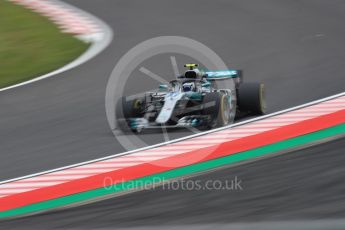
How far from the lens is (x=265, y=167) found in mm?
7883

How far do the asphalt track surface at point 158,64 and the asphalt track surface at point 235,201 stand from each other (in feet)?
0.19

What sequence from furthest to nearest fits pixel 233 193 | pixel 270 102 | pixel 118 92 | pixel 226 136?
1. pixel 118 92
2. pixel 270 102
3. pixel 226 136
4. pixel 233 193

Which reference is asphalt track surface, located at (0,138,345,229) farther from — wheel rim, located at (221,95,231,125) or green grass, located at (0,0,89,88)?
green grass, located at (0,0,89,88)

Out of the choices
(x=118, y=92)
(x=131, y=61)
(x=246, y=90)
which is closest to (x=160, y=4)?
(x=131, y=61)

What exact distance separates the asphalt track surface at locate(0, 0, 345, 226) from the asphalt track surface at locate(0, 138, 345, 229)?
0.19 ft

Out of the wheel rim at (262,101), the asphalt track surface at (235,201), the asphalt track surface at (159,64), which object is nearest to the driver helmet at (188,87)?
the asphalt track surface at (159,64)

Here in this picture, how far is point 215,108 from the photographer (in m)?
10.2

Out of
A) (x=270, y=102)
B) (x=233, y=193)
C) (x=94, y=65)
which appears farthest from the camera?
(x=94, y=65)

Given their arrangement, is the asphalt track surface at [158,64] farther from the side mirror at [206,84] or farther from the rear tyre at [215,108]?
the side mirror at [206,84]

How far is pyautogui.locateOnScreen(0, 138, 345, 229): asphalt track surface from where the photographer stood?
6.14m

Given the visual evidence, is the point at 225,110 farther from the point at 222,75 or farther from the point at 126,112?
the point at 126,112

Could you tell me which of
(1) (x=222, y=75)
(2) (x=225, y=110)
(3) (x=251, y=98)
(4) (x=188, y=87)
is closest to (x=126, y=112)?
(4) (x=188, y=87)

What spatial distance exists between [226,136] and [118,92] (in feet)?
11.6

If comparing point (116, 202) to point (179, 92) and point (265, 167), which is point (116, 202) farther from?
point (179, 92)
